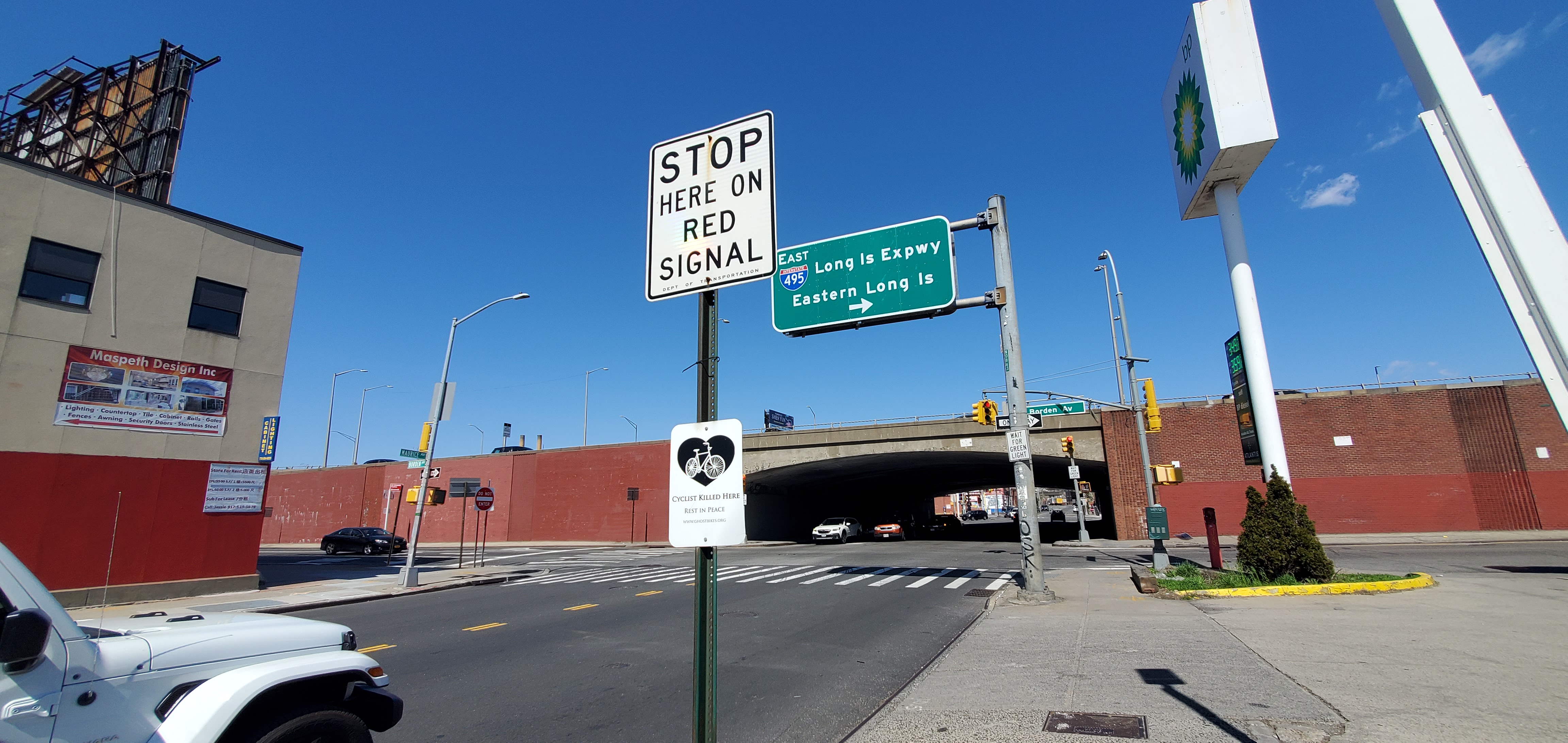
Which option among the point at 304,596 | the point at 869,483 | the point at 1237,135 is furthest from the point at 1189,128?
the point at 869,483

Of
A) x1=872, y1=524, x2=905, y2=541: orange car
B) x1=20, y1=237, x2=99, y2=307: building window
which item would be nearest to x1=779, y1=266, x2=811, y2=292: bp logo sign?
x1=20, y1=237, x2=99, y2=307: building window

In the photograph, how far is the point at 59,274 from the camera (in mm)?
14695

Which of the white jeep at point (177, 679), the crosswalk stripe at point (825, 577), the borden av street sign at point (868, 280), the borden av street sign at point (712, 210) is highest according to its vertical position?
the borden av street sign at point (868, 280)

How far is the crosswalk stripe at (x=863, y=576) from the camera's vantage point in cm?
1695

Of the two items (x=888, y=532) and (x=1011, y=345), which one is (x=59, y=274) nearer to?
(x=1011, y=345)

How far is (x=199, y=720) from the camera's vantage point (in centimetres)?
311

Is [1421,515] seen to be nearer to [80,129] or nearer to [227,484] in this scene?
[227,484]

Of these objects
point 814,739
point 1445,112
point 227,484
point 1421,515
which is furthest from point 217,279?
point 1421,515

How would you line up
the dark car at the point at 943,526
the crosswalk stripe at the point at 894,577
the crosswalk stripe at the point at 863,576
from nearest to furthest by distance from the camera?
the crosswalk stripe at the point at 894,577 < the crosswalk stripe at the point at 863,576 < the dark car at the point at 943,526

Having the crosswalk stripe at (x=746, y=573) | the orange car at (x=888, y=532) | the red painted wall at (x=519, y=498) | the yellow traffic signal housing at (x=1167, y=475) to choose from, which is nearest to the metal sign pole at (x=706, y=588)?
the crosswalk stripe at (x=746, y=573)

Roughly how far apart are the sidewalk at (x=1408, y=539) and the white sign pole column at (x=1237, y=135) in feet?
45.2

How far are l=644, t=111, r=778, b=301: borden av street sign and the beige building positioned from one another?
1759 cm

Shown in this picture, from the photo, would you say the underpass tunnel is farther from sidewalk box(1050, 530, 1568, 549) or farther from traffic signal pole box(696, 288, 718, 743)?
traffic signal pole box(696, 288, 718, 743)

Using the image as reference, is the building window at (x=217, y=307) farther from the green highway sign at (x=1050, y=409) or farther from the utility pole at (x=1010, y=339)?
the green highway sign at (x=1050, y=409)
